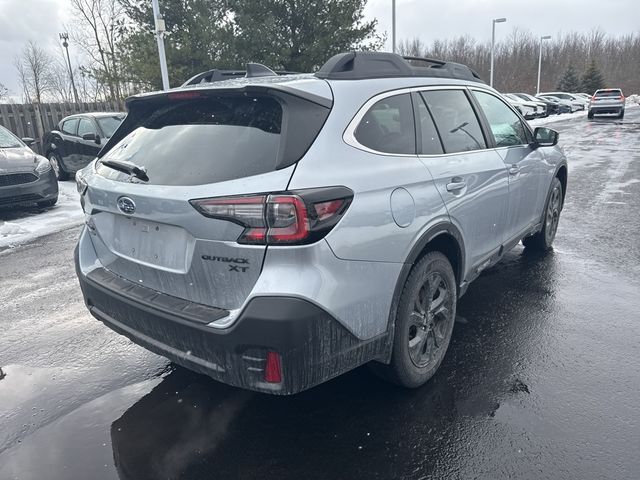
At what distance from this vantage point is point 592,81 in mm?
59469

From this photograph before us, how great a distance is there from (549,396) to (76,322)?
3.56 m

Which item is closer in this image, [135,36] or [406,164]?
[406,164]

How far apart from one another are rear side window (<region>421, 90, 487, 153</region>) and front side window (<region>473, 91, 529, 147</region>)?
0.96 ft

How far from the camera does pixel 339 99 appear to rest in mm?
2570

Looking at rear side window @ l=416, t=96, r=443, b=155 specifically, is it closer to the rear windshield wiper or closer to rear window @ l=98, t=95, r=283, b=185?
rear window @ l=98, t=95, r=283, b=185

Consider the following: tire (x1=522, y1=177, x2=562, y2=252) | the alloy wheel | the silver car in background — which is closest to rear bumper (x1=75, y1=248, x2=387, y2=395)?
the alloy wheel

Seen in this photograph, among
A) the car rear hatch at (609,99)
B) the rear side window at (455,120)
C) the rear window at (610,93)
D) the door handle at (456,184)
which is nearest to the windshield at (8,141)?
the rear side window at (455,120)

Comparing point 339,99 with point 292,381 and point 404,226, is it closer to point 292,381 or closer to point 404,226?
point 404,226

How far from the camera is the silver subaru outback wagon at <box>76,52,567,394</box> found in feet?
7.18

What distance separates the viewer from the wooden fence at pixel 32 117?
14.5 m

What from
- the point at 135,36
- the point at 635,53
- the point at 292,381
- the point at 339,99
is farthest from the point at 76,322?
the point at 635,53

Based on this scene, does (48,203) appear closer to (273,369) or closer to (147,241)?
(147,241)

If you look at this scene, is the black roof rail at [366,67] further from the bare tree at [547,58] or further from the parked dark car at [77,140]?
the bare tree at [547,58]

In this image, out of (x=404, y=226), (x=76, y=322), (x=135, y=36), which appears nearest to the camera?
(x=404, y=226)
